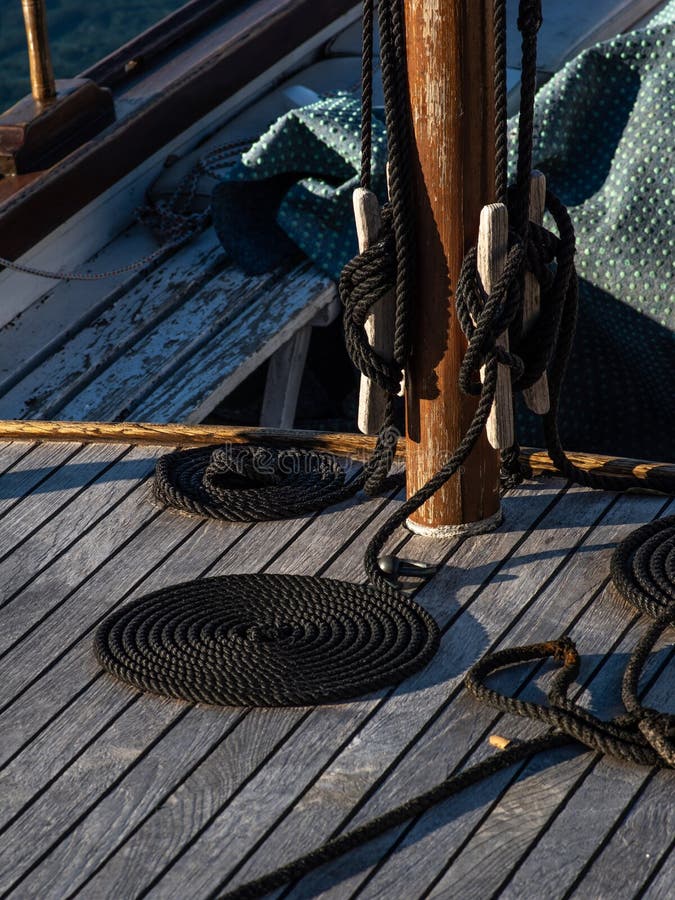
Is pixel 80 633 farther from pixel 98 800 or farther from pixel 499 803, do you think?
pixel 499 803

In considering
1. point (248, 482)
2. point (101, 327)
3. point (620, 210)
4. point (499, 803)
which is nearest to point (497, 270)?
point (248, 482)

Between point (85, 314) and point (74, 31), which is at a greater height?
point (85, 314)

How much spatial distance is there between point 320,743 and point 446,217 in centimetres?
102

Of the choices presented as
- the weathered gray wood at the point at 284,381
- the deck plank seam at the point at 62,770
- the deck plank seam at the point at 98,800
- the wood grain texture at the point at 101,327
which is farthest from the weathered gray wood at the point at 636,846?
the weathered gray wood at the point at 284,381

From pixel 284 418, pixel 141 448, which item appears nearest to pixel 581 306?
pixel 284 418

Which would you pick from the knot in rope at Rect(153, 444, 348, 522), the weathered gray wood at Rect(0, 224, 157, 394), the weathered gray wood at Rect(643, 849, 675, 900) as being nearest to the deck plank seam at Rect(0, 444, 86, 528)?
the knot in rope at Rect(153, 444, 348, 522)

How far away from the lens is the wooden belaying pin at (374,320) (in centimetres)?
268

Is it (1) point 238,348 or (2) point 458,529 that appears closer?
(2) point 458,529

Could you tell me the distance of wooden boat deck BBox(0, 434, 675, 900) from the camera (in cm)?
201

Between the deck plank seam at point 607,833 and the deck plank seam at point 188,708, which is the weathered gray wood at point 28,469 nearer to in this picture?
the deck plank seam at point 188,708

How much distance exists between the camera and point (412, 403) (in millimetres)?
2787

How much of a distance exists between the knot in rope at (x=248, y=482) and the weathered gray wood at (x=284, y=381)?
116 centimetres

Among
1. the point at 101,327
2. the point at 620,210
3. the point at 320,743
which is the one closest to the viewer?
the point at 320,743

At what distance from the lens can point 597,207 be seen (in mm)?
4117
